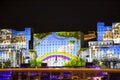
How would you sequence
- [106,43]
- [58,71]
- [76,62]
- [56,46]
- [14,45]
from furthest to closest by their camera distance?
[14,45]
[56,46]
[76,62]
[106,43]
[58,71]

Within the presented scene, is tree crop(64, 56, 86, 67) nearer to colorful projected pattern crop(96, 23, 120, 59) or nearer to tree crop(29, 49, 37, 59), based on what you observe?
colorful projected pattern crop(96, 23, 120, 59)

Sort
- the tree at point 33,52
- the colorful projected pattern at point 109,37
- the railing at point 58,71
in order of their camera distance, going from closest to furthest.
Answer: the railing at point 58,71 → the colorful projected pattern at point 109,37 → the tree at point 33,52

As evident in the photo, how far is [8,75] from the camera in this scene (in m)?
7.14

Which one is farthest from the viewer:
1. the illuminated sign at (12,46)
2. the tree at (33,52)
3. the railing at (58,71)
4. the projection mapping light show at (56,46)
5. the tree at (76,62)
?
the illuminated sign at (12,46)

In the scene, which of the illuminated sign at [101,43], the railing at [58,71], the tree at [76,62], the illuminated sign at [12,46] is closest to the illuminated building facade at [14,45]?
the illuminated sign at [12,46]

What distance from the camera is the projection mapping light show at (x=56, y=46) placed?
29.5ft

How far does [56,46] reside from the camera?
30.1ft

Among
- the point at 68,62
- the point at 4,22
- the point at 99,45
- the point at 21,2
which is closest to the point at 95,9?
the point at 99,45

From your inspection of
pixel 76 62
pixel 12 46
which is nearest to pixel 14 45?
pixel 12 46

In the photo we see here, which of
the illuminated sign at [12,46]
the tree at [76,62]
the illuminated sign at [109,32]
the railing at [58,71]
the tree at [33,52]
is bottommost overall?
the railing at [58,71]

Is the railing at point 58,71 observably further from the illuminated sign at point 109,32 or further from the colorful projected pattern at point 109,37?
the illuminated sign at point 109,32

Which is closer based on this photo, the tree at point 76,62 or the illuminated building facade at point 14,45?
the tree at point 76,62

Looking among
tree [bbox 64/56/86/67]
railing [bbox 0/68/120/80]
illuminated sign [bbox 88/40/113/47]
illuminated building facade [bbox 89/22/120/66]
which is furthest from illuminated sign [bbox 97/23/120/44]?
railing [bbox 0/68/120/80]

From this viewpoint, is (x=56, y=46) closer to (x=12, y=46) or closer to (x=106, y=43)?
(x=12, y=46)
